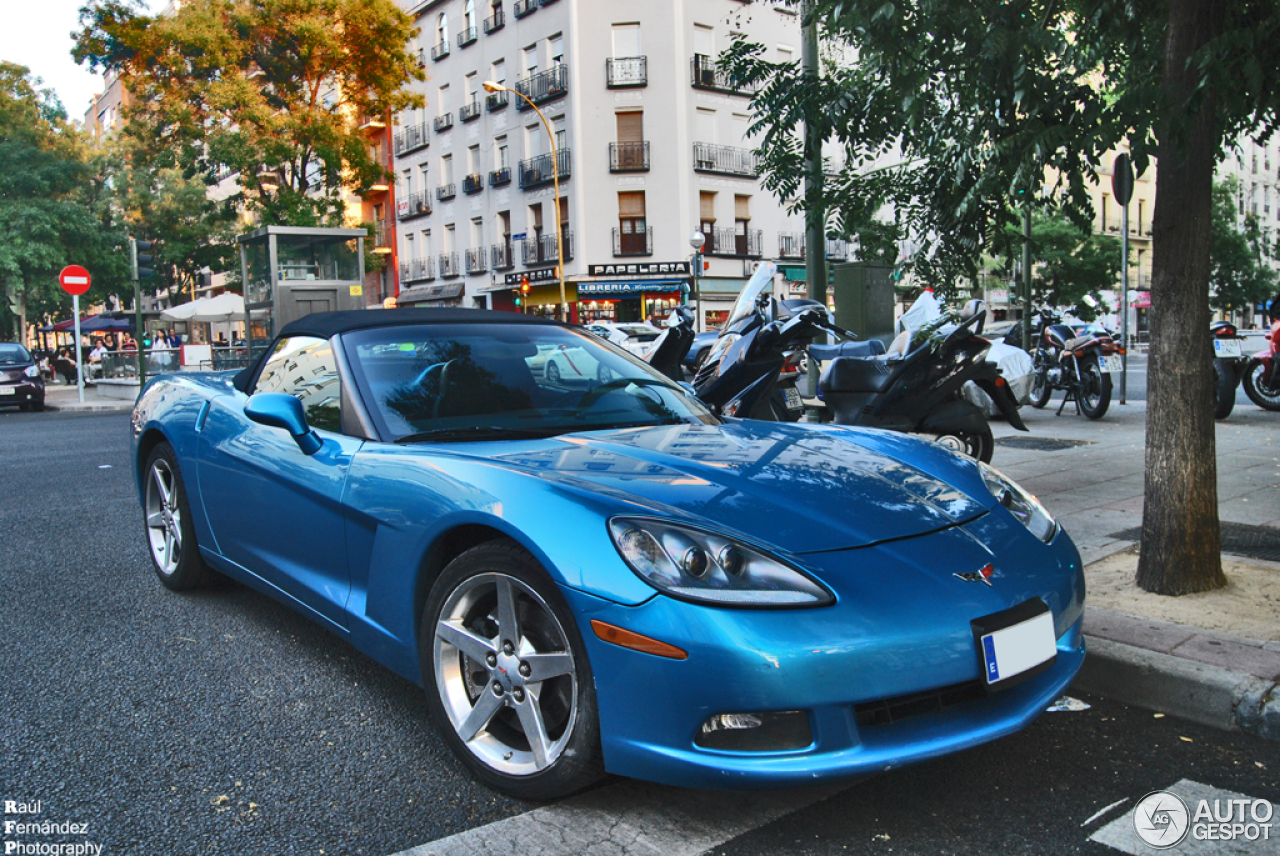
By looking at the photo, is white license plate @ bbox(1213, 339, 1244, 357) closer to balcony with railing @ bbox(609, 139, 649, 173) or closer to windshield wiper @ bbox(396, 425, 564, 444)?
windshield wiper @ bbox(396, 425, 564, 444)

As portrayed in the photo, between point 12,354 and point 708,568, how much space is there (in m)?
21.3

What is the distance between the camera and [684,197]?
34531 mm

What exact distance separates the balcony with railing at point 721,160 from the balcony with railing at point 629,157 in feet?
6.03

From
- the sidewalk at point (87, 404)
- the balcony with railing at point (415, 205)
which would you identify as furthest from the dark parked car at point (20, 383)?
the balcony with railing at point (415, 205)

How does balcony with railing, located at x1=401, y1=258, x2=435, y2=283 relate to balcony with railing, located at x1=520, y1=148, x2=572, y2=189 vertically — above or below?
below

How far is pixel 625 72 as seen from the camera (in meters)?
34.5

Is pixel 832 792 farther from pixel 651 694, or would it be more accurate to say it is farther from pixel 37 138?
pixel 37 138

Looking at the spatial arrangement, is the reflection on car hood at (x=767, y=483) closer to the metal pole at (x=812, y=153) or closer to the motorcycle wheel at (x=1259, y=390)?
the metal pole at (x=812, y=153)

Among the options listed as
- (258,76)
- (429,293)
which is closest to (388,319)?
(258,76)

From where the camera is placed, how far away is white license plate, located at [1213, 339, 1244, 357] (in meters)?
10.6

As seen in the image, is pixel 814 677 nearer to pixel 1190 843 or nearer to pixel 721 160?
pixel 1190 843

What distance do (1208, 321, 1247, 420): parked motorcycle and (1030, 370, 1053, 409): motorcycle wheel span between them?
184 centimetres

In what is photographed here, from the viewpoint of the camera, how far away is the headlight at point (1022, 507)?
2742mm

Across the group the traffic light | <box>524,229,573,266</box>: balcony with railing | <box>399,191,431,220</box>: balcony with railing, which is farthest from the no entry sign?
<box>399,191,431,220</box>: balcony with railing
